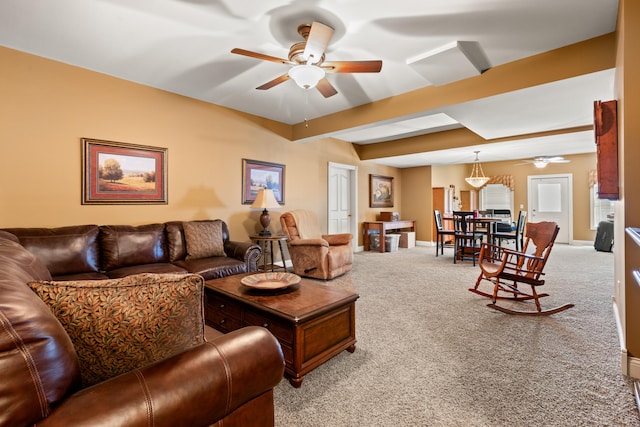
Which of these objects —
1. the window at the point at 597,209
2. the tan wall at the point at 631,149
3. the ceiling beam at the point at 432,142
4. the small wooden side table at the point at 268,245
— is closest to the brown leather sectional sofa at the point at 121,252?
the small wooden side table at the point at 268,245

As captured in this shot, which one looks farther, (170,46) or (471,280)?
(471,280)

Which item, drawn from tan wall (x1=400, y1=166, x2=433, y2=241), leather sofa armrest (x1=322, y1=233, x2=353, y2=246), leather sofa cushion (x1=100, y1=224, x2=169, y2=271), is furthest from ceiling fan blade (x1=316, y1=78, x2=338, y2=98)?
tan wall (x1=400, y1=166, x2=433, y2=241)

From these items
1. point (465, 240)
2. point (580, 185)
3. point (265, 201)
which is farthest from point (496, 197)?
point (265, 201)

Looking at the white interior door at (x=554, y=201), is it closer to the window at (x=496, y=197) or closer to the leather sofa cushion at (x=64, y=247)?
the window at (x=496, y=197)

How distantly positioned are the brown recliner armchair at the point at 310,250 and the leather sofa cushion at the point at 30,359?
363cm

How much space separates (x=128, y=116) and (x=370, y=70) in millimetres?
2907

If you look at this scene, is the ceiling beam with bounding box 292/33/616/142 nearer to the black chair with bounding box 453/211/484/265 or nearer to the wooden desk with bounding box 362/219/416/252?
the black chair with bounding box 453/211/484/265

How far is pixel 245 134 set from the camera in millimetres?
4719

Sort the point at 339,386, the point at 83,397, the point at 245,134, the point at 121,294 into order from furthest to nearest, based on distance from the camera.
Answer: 1. the point at 245,134
2. the point at 339,386
3. the point at 121,294
4. the point at 83,397

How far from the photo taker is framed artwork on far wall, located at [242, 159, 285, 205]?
4.71m

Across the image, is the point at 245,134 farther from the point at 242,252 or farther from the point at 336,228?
the point at 336,228

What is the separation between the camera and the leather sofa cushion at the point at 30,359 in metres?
0.62

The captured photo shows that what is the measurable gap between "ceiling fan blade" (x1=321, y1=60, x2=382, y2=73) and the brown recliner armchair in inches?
95.5

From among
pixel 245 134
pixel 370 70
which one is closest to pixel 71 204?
pixel 245 134
